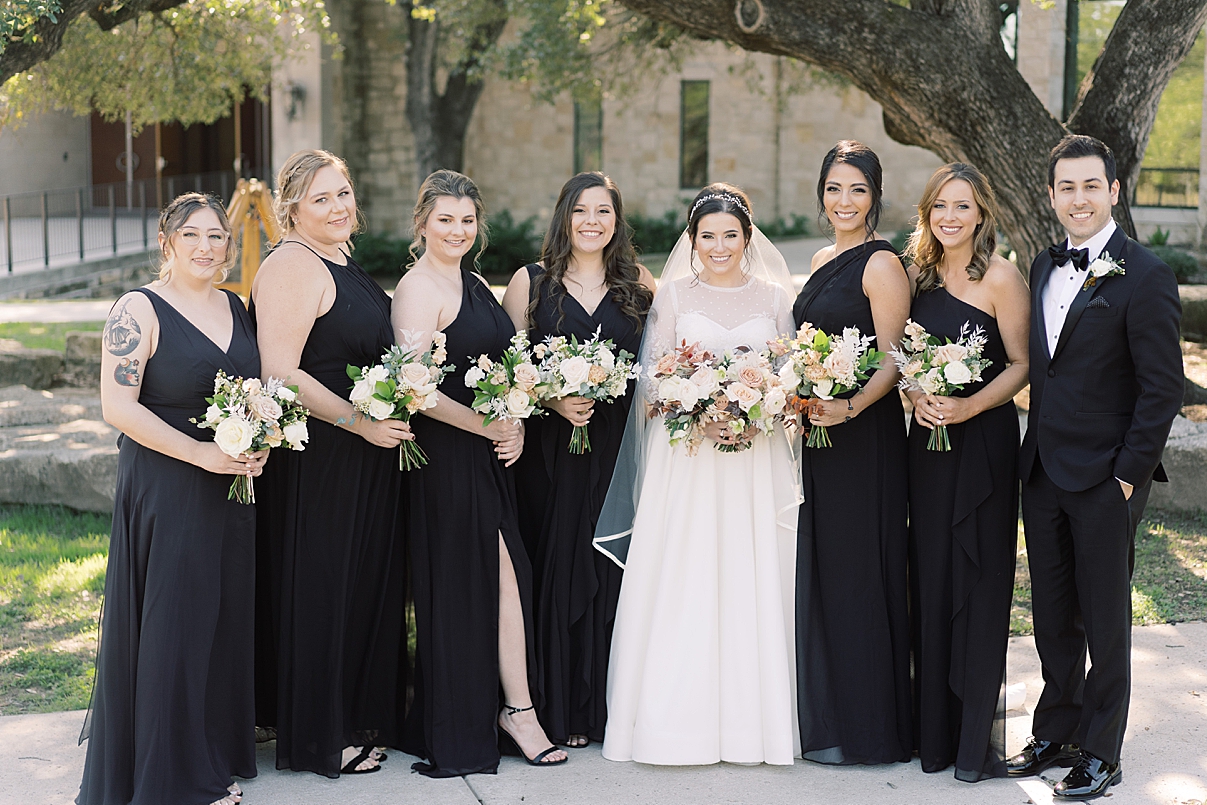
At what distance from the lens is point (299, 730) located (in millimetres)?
4477

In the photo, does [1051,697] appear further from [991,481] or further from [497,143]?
[497,143]

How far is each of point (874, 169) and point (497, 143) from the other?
72.6 feet

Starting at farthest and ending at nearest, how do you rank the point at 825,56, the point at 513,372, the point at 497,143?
1. the point at 497,143
2. the point at 825,56
3. the point at 513,372

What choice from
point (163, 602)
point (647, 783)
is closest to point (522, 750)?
point (647, 783)

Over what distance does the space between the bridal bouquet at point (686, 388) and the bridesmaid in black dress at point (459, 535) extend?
0.62 metres

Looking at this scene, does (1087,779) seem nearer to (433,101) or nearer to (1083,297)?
(1083,297)

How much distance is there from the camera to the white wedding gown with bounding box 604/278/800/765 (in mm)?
4566

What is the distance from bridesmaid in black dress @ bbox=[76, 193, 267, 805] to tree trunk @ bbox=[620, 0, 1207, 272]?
5.00 meters

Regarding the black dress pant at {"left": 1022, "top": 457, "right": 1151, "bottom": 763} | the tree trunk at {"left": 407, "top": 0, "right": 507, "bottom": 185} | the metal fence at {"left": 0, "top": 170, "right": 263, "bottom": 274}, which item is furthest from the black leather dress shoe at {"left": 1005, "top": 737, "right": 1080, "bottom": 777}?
the tree trunk at {"left": 407, "top": 0, "right": 507, "bottom": 185}

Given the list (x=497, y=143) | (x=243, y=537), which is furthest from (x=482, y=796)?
(x=497, y=143)

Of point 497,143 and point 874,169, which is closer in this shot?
point 874,169

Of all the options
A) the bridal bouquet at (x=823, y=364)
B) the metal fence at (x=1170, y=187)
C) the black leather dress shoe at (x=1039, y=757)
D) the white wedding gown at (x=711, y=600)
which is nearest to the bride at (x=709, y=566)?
the white wedding gown at (x=711, y=600)

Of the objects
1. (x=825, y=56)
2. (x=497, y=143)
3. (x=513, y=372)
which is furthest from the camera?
(x=497, y=143)

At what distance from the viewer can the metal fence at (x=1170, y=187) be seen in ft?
71.2
